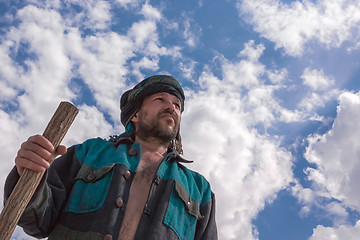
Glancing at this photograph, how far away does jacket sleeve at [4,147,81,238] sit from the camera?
287 centimetres

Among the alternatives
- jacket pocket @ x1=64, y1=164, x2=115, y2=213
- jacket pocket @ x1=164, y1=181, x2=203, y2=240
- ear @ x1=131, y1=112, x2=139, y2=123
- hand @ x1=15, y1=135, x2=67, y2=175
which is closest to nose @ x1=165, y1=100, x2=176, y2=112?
ear @ x1=131, y1=112, x2=139, y2=123

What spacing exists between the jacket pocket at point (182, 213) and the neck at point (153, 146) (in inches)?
25.1

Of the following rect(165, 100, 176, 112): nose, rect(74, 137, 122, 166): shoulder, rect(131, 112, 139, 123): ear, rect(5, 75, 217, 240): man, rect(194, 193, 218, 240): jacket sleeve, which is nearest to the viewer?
rect(5, 75, 217, 240): man

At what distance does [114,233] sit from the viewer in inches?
120

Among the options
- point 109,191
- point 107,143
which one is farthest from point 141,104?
point 109,191

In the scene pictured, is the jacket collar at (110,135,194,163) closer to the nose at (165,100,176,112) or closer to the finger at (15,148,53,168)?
the nose at (165,100,176,112)

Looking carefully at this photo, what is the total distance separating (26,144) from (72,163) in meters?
1.18

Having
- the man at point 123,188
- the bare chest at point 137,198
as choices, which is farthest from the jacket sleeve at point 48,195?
the bare chest at point 137,198

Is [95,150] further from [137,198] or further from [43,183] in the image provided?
[43,183]

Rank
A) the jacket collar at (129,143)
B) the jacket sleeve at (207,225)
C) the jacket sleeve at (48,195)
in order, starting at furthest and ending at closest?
1. the jacket collar at (129,143)
2. the jacket sleeve at (207,225)
3. the jacket sleeve at (48,195)

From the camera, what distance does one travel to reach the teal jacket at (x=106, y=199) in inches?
121

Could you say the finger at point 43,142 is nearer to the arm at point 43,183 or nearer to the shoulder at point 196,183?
the arm at point 43,183

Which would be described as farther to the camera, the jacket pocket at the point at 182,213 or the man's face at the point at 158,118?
the man's face at the point at 158,118

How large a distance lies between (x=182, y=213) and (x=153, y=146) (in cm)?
102
